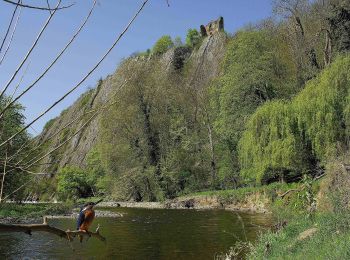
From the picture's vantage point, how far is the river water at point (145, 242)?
14859 millimetres

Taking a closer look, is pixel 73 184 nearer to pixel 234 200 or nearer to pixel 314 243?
pixel 234 200

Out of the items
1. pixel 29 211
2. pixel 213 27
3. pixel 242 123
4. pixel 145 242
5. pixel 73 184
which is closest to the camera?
pixel 145 242

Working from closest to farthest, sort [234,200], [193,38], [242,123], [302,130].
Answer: [302,130] < [234,200] < [242,123] < [193,38]

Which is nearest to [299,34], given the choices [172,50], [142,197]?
[142,197]

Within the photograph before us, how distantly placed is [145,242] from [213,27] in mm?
76672

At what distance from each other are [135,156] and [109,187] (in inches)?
172

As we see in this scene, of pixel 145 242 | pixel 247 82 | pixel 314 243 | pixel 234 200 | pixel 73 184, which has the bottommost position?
pixel 234 200

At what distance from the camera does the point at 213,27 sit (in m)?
90.0

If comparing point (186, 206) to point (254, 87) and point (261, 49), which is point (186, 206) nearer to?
point (254, 87)

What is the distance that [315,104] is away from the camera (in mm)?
27766

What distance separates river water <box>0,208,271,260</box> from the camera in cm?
1486

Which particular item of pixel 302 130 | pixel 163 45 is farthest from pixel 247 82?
pixel 163 45

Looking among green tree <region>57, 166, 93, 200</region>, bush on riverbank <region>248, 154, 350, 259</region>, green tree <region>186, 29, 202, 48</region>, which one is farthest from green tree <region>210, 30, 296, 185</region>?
green tree <region>186, 29, 202, 48</region>

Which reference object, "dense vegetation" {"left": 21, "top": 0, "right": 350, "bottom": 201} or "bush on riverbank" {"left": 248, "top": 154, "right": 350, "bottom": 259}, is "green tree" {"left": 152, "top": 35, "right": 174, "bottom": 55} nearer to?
"dense vegetation" {"left": 21, "top": 0, "right": 350, "bottom": 201}
